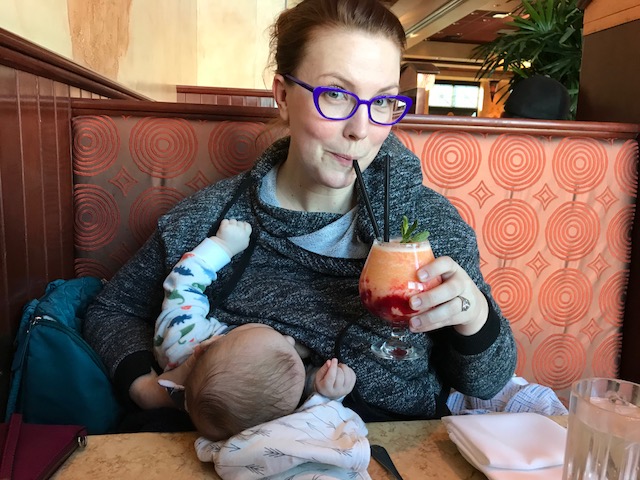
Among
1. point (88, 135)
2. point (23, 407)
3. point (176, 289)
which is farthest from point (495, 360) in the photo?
point (88, 135)

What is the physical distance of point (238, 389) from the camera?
1005mm

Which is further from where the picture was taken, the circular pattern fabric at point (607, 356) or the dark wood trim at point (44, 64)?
the circular pattern fabric at point (607, 356)

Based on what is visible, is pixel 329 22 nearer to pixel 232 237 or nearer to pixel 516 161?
pixel 232 237

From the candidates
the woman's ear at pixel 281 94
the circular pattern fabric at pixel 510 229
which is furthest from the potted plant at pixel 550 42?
the woman's ear at pixel 281 94

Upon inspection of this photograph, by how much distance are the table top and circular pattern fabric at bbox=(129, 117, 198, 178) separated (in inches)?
43.3

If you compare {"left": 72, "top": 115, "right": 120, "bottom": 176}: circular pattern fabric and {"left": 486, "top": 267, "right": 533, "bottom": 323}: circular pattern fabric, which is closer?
{"left": 72, "top": 115, "right": 120, "bottom": 176}: circular pattern fabric

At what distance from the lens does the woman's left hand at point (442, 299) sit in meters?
1.00

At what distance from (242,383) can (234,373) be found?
0.02 m

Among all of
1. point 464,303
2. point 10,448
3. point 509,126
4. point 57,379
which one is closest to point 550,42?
point 509,126

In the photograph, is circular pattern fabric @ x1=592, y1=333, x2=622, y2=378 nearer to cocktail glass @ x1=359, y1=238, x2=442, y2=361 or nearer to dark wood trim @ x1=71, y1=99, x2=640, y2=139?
dark wood trim @ x1=71, y1=99, x2=640, y2=139

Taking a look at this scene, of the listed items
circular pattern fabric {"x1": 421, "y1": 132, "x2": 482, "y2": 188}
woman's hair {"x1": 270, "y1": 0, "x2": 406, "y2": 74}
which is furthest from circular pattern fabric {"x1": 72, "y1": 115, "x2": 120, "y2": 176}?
circular pattern fabric {"x1": 421, "y1": 132, "x2": 482, "y2": 188}

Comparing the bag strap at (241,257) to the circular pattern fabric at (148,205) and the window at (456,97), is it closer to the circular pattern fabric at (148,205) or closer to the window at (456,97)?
the circular pattern fabric at (148,205)

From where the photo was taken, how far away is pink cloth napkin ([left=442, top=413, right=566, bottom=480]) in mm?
863

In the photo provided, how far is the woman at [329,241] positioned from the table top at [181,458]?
0.26m
